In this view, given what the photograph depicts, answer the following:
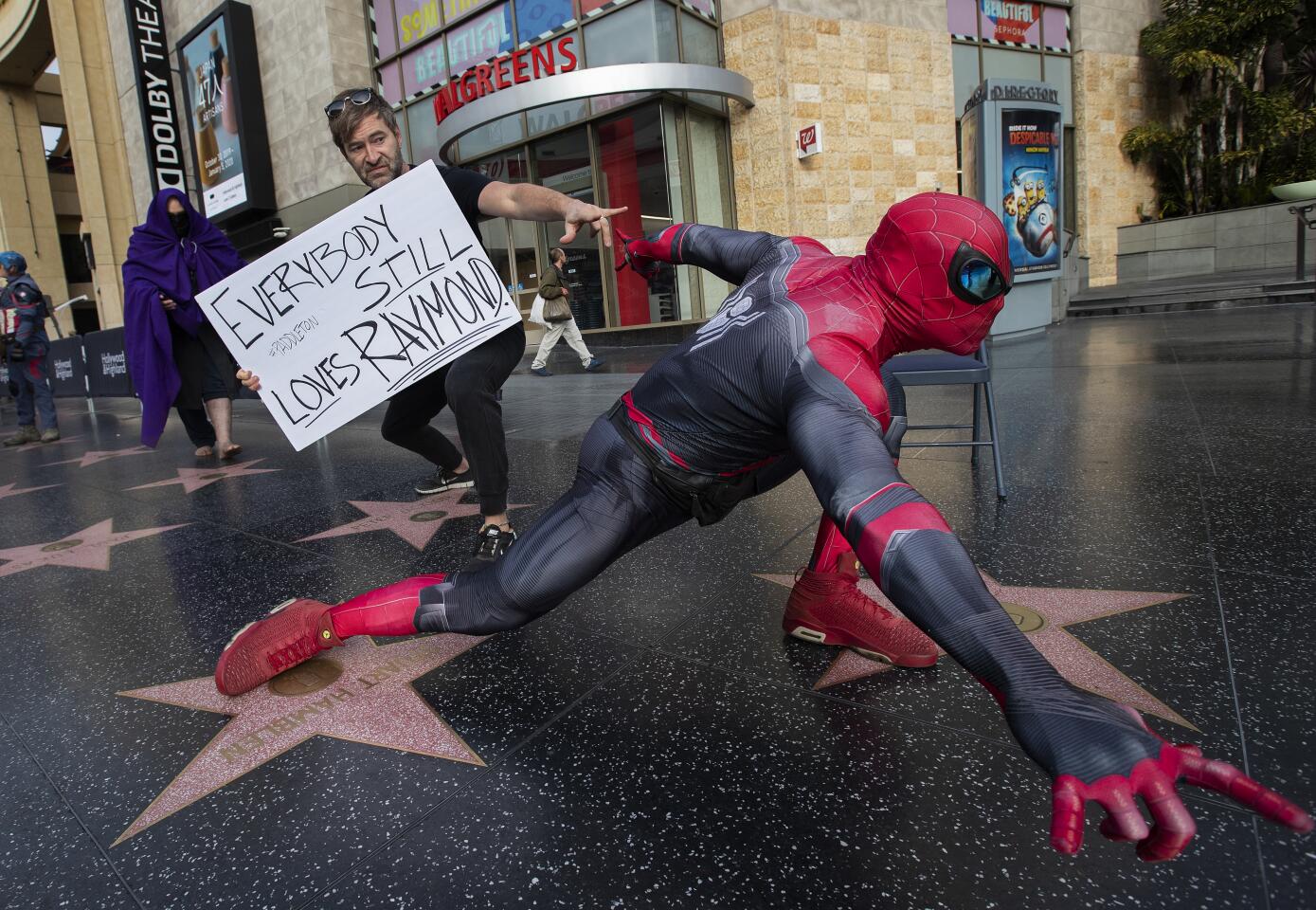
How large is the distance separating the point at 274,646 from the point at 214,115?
1968 centimetres

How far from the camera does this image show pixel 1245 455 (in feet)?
11.8

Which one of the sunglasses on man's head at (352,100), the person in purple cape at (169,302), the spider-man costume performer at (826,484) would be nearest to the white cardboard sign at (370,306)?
the sunglasses on man's head at (352,100)

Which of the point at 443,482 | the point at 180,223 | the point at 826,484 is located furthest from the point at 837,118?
the point at 826,484

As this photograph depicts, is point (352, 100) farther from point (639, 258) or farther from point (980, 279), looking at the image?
point (980, 279)

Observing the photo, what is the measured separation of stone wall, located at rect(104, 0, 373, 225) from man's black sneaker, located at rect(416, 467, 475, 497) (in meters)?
12.9

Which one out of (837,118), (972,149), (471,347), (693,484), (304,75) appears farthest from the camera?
(304,75)

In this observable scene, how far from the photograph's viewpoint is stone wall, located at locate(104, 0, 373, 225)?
15.1m

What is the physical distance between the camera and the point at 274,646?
1996 millimetres

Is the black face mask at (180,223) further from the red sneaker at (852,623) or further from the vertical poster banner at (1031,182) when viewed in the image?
the vertical poster banner at (1031,182)

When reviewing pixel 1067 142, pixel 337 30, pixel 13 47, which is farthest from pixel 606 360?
pixel 13 47

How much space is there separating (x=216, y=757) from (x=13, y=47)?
104 feet

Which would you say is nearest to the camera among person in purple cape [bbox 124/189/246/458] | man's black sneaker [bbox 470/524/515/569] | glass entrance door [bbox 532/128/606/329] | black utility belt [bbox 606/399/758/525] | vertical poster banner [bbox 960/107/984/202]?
black utility belt [bbox 606/399/758/525]

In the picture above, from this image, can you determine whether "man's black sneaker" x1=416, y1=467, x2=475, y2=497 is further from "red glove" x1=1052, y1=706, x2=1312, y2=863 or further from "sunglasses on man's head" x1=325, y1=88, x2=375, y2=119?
"red glove" x1=1052, y1=706, x2=1312, y2=863

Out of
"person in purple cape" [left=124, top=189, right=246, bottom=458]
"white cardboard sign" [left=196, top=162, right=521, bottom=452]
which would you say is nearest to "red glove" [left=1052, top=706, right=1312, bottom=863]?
"white cardboard sign" [left=196, top=162, right=521, bottom=452]
